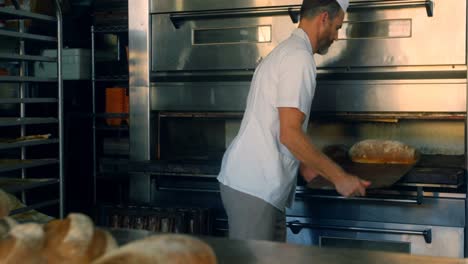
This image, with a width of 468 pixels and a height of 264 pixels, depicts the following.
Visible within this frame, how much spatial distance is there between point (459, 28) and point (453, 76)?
0.22 metres

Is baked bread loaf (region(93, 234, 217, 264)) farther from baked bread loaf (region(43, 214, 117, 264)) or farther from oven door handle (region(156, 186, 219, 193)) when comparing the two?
oven door handle (region(156, 186, 219, 193))

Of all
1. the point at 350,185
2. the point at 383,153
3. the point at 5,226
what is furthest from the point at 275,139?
the point at 5,226

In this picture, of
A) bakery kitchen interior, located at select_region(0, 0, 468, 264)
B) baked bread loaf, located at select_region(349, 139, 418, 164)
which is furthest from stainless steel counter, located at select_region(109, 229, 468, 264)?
baked bread loaf, located at select_region(349, 139, 418, 164)

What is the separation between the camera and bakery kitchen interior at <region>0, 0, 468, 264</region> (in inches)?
94.6

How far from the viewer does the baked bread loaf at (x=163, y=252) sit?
66 cm

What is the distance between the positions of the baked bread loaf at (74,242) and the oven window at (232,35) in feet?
8.15

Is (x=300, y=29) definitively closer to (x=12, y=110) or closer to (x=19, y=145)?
(x=19, y=145)

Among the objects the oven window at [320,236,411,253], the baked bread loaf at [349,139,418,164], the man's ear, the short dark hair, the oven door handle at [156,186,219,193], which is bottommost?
the oven window at [320,236,411,253]

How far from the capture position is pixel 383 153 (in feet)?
9.36

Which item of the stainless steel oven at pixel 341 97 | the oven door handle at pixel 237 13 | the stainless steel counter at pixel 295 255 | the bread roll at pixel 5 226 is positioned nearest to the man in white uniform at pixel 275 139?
the stainless steel oven at pixel 341 97

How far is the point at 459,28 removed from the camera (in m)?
2.86

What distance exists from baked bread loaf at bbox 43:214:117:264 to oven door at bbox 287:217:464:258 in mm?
2292

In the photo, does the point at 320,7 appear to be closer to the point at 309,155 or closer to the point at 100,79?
the point at 309,155

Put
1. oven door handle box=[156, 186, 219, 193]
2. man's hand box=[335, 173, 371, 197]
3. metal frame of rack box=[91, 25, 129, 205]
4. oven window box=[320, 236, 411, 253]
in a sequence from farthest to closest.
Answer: metal frame of rack box=[91, 25, 129, 205] → oven door handle box=[156, 186, 219, 193] → oven window box=[320, 236, 411, 253] → man's hand box=[335, 173, 371, 197]
